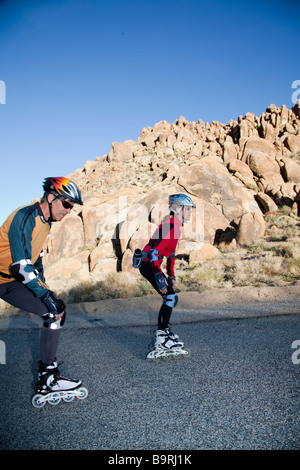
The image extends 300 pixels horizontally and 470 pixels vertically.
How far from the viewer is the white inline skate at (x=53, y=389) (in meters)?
2.89

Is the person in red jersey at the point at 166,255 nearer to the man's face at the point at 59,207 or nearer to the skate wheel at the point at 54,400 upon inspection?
the man's face at the point at 59,207

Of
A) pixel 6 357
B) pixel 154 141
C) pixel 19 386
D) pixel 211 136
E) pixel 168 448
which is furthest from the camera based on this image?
pixel 154 141

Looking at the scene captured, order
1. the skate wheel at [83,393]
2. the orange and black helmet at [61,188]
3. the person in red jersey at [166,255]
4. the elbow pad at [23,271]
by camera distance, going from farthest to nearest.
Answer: the person in red jersey at [166,255] < the orange and black helmet at [61,188] < the skate wheel at [83,393] < the elbow pad at [23,271]

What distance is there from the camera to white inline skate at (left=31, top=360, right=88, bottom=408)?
2891 millimetres

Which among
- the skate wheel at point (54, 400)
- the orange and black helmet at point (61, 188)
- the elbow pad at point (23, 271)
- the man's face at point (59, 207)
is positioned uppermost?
the orange and black helmet at point (61, 188)

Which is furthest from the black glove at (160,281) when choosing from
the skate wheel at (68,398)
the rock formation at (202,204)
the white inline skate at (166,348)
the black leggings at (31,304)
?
the rock formation at (202,204)

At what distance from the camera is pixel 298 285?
7.88 m

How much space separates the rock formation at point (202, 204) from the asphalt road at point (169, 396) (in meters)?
10.4

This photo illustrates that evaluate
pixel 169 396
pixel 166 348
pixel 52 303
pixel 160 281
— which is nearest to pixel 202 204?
pixel 160 281

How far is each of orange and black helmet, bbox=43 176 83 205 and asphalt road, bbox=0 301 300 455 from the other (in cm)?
223

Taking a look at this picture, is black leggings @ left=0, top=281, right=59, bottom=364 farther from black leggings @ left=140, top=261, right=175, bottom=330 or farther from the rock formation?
the rock formation
